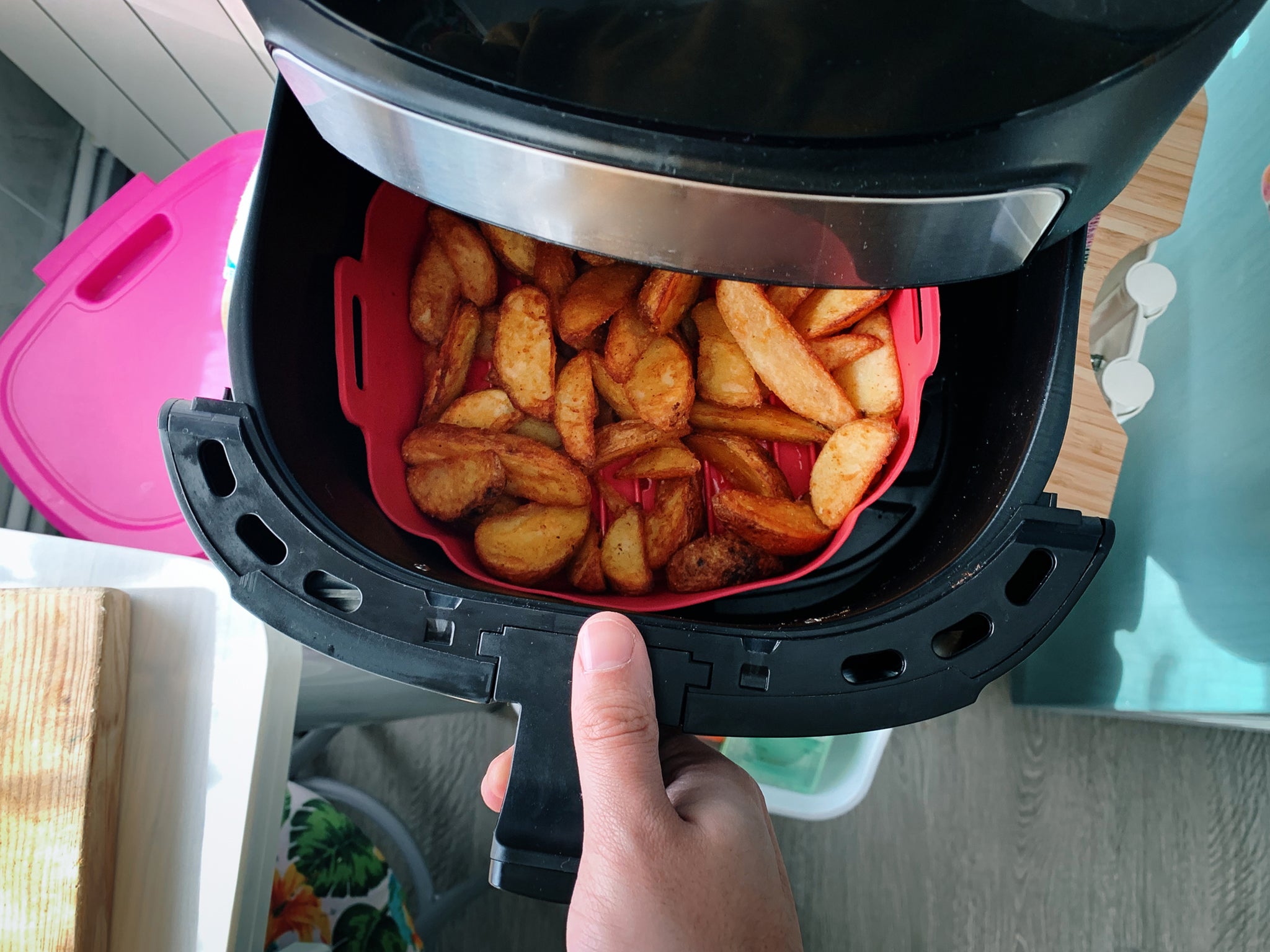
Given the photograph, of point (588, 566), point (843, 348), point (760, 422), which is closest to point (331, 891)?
point (588, 566)

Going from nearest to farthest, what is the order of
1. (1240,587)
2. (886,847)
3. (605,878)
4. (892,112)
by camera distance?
(892,112) → (605,878) → (1240,587) → (886,847)

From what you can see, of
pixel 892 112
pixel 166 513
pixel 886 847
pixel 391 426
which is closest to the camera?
pixel 892 112

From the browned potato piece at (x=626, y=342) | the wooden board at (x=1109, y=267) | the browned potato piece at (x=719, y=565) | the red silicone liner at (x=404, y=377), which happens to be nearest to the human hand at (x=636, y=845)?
the red silicone liner at (x=404, y=377)

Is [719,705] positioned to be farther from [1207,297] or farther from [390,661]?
[1207,297]

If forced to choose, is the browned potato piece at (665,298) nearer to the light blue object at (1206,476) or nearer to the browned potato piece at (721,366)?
the browned potato piece at (721,366)

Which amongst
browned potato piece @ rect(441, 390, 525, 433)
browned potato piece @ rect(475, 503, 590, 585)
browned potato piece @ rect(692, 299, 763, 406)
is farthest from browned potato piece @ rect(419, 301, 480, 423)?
browned potato piece @ rect(692, 299, 763, 406)

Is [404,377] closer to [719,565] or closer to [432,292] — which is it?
[432,292]

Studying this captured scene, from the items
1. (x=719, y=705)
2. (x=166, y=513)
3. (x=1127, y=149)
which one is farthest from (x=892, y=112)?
(x=166, y=513)
